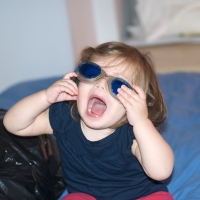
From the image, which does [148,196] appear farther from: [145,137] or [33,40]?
[33,40]

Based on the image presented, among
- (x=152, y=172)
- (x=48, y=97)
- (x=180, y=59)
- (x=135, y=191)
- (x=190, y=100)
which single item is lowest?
(x=180, y=59)

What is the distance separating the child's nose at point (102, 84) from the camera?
3.22ft

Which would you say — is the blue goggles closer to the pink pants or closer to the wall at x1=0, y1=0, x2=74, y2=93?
the pink pants

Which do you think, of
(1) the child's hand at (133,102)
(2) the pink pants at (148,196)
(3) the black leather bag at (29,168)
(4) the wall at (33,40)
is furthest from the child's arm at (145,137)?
(4) the wall at (33,40)

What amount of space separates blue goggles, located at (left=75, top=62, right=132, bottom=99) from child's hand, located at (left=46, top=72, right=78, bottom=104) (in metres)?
0.04

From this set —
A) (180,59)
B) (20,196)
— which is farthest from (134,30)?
(20,196)

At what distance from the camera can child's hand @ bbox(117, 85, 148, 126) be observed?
938 mm

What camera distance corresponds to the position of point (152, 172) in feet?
3.20

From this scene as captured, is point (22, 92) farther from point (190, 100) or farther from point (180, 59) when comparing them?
point (180, 59)

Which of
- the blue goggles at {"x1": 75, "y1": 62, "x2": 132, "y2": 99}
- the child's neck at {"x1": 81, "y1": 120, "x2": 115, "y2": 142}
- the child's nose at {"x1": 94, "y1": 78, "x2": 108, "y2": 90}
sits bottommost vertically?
the child's neck at {"x1": 81, "y1": 120, "x2": 115, "y2": 142}

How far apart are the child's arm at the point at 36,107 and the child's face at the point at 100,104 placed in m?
0.05

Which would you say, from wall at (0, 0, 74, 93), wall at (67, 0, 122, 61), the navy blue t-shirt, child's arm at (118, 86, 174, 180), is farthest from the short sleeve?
wall at (67, 0, 122, 61)

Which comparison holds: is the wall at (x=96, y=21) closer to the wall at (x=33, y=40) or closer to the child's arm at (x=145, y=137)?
the wall at (x=33, y=40)

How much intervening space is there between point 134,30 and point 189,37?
0.41 metres
